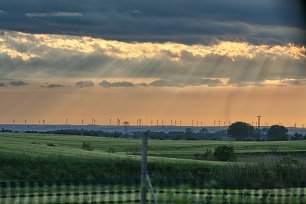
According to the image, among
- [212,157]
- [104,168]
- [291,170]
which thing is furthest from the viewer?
[212,157]

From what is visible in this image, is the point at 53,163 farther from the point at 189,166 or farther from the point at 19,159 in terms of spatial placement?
the point at 189,166

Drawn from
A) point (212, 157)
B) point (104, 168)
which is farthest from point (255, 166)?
point (212, 157)

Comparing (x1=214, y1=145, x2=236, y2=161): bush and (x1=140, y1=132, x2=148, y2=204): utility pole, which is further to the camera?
(x1=214, y1=145, x2=236, y2=161): bush

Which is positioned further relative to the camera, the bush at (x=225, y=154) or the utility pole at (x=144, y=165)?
the bush at (x=225, y=154)

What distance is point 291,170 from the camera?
133 ft

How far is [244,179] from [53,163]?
1294 centimetres

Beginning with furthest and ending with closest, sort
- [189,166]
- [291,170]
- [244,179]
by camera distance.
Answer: [189,166] → [291,170] → [244,179]

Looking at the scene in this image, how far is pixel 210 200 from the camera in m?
20.1

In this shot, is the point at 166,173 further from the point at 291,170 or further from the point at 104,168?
the point at 291,170

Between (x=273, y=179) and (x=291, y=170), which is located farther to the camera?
(x=291, y=170)

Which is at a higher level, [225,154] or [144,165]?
[225,154]

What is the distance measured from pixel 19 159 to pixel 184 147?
58333 millimetres

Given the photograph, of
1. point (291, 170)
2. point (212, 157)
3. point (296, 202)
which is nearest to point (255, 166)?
point (291, 170)

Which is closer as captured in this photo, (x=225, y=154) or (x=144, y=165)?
(x=144, y=165)
